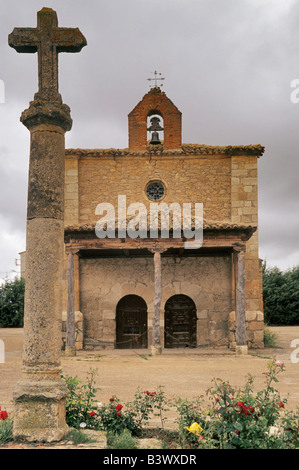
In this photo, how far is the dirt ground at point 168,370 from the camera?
7.36m

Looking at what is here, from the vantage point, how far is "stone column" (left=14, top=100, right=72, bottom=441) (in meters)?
Answer: 4.12

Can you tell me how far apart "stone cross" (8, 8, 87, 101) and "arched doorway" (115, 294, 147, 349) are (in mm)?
11421

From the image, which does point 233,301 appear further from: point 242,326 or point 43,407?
point 43,407

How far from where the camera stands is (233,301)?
15000mm

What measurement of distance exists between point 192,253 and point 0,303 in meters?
17.8

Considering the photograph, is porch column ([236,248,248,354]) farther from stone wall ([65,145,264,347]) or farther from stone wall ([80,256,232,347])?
stone wall ([65,145,264,347])

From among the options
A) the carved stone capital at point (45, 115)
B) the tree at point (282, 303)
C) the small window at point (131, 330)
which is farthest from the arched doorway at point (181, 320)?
the tree at point (282, 303)

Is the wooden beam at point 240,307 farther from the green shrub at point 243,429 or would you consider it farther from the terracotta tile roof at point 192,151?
the green shrub at point 243,429

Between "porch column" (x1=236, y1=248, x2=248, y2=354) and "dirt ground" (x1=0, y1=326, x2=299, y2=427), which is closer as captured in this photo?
→ "dirt ground" (x1=0, y1=326, x2=299, y2=427)

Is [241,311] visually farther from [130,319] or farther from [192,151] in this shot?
[192,151]

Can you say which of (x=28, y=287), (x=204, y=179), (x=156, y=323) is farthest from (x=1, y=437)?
(x=204, y=179)

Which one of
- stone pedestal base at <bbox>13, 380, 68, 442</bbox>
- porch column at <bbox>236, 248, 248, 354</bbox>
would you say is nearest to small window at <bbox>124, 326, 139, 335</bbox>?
porch column at <bbox>236, 248, 248, 354</bbox>

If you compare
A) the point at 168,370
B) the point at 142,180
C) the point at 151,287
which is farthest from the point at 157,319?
the point at 142,180
